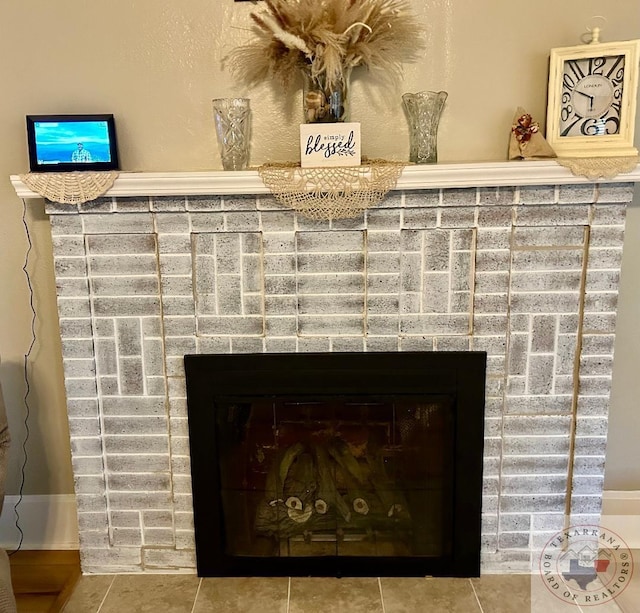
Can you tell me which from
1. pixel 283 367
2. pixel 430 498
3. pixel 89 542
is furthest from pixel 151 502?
pixel 430 498

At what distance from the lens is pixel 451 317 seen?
1.83 metres

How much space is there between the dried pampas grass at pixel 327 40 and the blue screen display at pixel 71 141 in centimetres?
45

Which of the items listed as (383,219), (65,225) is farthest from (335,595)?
(65,225)

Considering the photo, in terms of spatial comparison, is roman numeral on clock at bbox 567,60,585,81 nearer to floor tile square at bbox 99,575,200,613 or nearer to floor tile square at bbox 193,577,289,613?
floor tile square at bbox 193,577,289,613

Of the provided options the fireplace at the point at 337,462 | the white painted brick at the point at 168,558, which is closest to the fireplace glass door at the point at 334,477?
the fireplace at the point at 337,462

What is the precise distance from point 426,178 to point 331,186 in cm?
26

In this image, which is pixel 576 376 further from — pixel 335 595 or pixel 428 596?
pixel 335 595

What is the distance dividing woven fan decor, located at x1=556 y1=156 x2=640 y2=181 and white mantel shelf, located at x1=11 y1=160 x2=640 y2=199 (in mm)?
15

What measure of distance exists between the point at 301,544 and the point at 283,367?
1.94 feet

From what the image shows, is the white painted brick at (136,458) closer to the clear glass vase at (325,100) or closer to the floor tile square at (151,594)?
the floor tile square at (151,594)

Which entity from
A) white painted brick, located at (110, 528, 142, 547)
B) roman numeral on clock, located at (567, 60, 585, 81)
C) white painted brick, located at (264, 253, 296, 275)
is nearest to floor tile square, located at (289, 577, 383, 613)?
white painted brick, located at (110, 528, 142, 547)

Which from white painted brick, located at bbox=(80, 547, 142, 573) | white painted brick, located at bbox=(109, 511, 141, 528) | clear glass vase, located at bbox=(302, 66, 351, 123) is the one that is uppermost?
clear glass vase, located at bbox=(302, 66, 351, 123)

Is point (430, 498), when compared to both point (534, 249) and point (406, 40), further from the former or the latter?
point (406, 40)

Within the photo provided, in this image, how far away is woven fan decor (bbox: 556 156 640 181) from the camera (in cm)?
167
